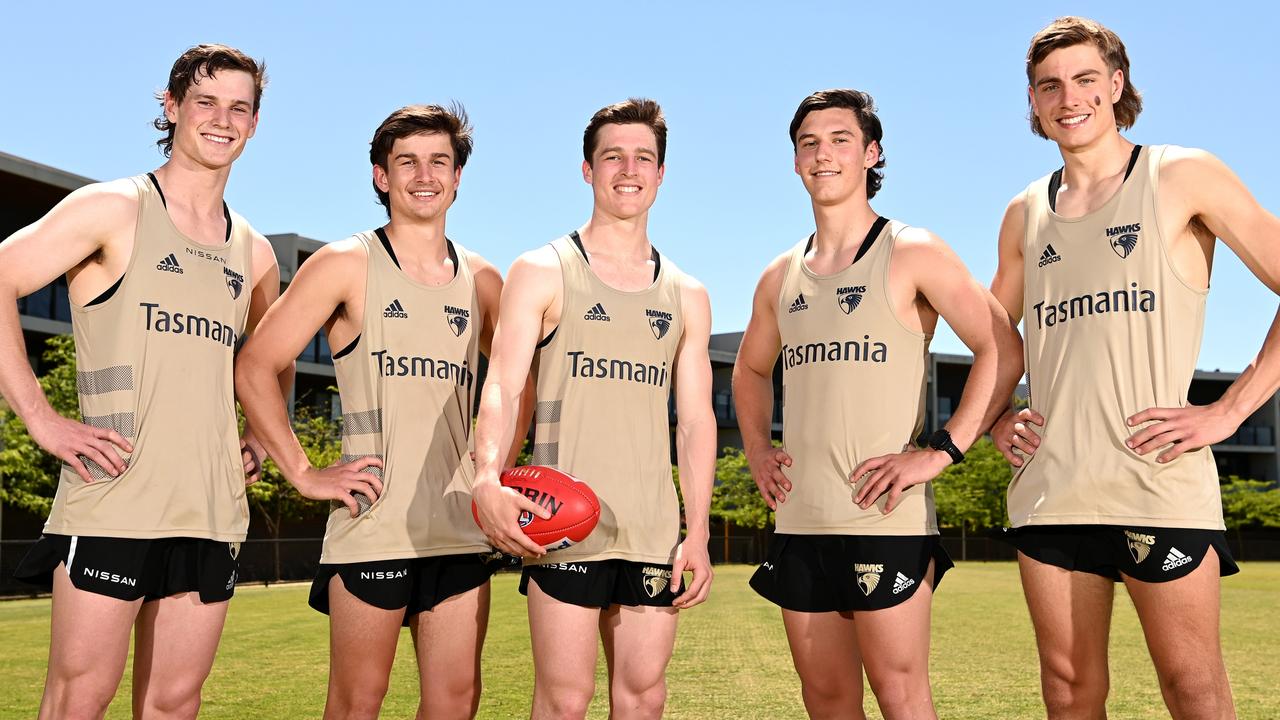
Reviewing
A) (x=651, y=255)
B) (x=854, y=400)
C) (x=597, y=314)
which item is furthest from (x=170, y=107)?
(x=854, y=400)

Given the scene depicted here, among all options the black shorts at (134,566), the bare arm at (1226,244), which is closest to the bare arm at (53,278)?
the black shorts at (134,566)

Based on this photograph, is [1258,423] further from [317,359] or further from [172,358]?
[172,358]

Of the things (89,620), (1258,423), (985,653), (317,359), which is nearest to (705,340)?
(89,620)

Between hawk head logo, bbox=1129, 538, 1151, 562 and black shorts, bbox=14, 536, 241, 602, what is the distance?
11.0 feet

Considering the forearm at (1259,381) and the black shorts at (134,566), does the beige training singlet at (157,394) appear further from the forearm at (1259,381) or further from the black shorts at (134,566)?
the forearm at (1259,381)

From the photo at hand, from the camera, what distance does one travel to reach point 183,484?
4480 mm

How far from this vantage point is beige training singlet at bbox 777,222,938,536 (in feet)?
15.4

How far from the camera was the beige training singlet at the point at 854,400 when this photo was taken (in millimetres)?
4695

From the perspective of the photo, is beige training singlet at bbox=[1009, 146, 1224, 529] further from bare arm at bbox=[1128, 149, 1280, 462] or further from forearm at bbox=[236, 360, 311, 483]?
forearm at bbox=[236, 360, 311, 483]

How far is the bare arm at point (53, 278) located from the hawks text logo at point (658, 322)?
2067 millimetres

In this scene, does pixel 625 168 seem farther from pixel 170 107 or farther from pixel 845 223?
pixel 170 107

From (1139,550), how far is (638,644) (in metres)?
1.90

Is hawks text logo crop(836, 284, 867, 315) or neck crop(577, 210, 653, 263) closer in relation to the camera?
hawks text logo crop(836, 284, 867, 315)

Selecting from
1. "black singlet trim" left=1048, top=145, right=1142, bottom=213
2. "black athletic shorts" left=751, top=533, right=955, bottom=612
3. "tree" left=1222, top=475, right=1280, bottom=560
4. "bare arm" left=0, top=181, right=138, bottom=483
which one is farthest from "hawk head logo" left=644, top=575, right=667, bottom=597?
"tree" left=1222, top=475, right=1280, bottom=560
